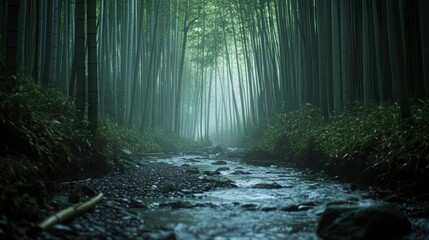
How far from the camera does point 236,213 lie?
3215 mm

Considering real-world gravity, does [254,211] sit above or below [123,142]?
below

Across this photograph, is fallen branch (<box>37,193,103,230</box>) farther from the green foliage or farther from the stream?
the green foliage

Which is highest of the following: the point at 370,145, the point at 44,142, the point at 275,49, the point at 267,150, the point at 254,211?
the point at 275,49

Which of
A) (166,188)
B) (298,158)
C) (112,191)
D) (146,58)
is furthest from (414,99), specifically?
(146,58)

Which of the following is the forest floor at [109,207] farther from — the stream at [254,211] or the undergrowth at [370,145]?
the undergrowth at [370,145]

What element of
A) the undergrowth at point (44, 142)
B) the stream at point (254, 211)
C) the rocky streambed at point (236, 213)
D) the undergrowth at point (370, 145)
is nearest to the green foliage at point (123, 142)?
the undergrowth at point (44, 142)

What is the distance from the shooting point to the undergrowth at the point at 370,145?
3.95m

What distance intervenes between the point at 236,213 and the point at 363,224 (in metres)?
1.12

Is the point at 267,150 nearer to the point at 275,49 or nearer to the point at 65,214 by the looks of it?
the point at 275,49

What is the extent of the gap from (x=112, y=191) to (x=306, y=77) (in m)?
7.35

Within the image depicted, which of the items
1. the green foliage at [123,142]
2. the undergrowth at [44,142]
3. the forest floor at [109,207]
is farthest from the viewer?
the green foliage at [123,142]

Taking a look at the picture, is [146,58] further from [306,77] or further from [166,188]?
[166,188]

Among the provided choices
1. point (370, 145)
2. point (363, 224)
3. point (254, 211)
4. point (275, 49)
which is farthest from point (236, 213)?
point (275, 49)

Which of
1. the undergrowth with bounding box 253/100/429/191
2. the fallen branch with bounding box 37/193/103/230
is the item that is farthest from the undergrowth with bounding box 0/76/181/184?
the undergrowth with bounding box 253/100/429/191
